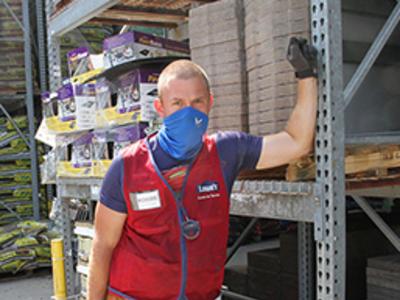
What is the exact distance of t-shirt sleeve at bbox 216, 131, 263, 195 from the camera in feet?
7.96

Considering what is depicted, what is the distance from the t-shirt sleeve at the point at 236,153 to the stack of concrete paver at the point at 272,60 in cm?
13

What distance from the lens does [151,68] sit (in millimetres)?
3525

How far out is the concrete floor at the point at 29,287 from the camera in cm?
681

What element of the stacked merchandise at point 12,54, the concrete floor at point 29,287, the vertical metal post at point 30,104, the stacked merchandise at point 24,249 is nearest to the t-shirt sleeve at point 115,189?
the concrete floor at point 29,287

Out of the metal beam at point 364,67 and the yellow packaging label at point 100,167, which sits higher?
the metal beam at point 364,67

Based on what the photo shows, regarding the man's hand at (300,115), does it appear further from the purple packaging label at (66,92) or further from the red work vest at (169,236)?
the purple packaging label at (66,92)

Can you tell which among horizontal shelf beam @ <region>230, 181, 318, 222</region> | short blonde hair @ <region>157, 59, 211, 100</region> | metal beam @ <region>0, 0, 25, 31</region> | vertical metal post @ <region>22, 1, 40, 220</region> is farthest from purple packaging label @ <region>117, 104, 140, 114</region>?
metal beam @ <region>0, 0, 25, 31</region>

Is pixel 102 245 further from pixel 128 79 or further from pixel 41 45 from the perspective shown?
pixel 41 45

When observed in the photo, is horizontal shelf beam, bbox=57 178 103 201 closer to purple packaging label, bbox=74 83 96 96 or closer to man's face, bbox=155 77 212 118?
purple packaging label, bbox=74 83 96 96

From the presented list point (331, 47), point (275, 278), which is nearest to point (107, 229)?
point (331, 47)

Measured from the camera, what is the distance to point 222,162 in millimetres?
2420

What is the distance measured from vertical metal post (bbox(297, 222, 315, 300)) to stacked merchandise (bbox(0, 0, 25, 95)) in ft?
21.2

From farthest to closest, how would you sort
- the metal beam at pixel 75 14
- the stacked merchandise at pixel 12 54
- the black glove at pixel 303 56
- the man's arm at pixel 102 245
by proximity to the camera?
the stacked merchandise at pixel 12 54
the metal beam at pixel 75 14
the man's arm at pixel 102 245
the black glove at pixel 303 56

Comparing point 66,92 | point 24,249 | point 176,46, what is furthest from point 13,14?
point 176,46
